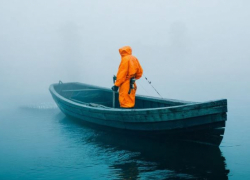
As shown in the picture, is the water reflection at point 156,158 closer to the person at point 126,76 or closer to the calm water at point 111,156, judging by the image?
the calm water at point 111,156

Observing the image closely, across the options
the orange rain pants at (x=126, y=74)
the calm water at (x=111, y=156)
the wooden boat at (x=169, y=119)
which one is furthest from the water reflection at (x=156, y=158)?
the orange rain pants at (x=126, y=74)

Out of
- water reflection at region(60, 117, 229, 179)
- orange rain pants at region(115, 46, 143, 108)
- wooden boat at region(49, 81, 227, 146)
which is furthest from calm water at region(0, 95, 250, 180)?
orange rain pants at region(115, 46, 143, 108)

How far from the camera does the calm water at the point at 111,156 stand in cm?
567

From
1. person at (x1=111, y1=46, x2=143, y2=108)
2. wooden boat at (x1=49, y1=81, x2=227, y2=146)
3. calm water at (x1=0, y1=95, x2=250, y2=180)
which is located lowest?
calm water at (x1=0, y1=95, x2=250, y2=180)

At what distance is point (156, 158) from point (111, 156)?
37.8 inches

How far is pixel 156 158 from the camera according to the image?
20.9 ft

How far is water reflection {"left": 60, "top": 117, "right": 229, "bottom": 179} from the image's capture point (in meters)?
5.55

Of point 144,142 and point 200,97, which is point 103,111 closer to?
point 144,142

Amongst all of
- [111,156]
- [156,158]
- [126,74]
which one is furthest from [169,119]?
[126,74]

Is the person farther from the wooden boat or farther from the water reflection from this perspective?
the water reflection

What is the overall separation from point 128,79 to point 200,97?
6189 mm

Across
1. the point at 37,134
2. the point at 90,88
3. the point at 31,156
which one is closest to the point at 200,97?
the point at 90,88

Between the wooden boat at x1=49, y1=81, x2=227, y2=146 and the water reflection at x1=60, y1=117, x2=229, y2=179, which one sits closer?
the water reflection at x1=60, y1=117, x2=229, y2=179

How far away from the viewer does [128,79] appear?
7.88 metres
